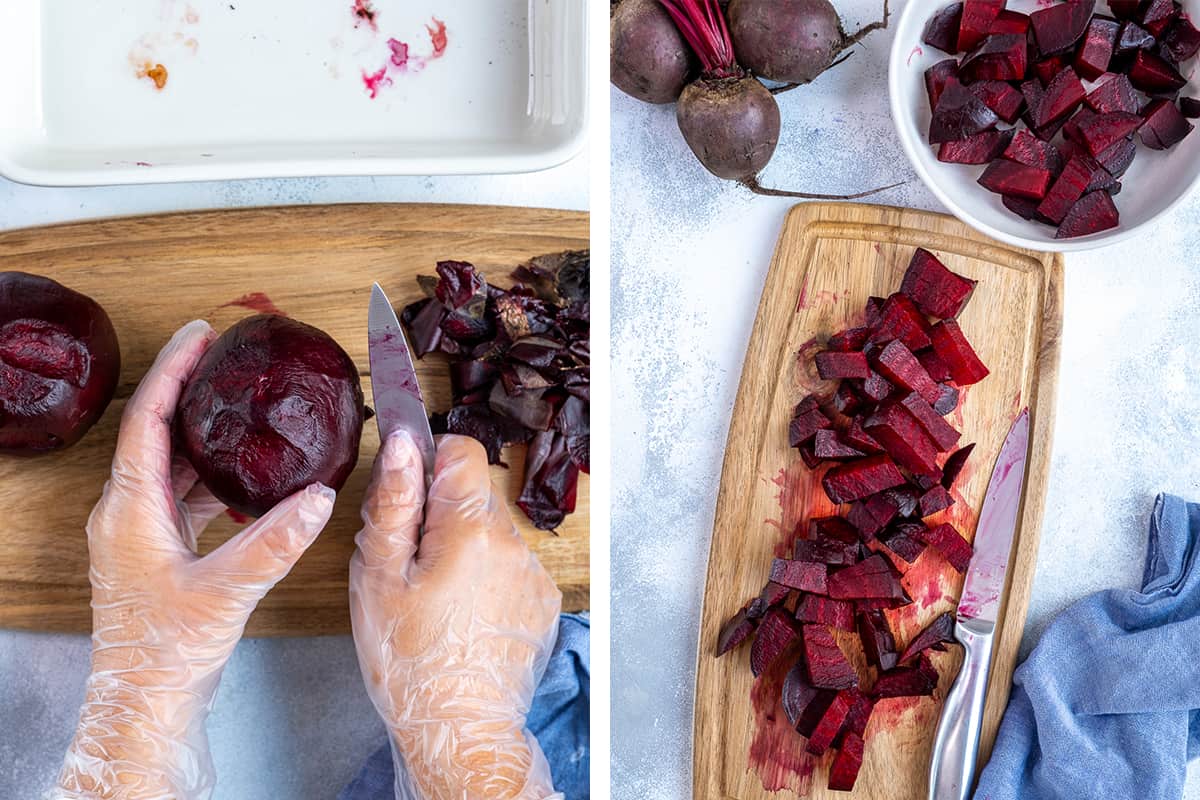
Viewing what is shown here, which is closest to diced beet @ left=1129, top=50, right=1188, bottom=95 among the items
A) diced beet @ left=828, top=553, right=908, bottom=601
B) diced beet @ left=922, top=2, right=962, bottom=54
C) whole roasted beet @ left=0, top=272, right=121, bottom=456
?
diced beet @ left=922, top=2, right=962, bottom=54

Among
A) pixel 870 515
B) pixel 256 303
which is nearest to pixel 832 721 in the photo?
pixel 870 515

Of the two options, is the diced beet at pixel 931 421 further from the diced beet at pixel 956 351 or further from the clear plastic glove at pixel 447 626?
the clear plastic glove at pixel 447 626

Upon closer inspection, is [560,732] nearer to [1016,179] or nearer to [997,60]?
[1016,179]

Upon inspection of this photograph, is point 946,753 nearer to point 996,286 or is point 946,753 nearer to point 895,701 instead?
point 895,701

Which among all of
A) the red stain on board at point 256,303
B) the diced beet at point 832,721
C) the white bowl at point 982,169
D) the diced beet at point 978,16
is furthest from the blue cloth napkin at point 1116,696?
the red stain on board at point 256,303

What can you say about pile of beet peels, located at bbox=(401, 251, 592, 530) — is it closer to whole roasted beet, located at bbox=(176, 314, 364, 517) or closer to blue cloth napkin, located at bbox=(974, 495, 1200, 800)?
whole roasted beet, located at bbox=(176, 314, 364, 517)

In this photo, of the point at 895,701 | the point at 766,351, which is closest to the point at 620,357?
the point at 766,351
